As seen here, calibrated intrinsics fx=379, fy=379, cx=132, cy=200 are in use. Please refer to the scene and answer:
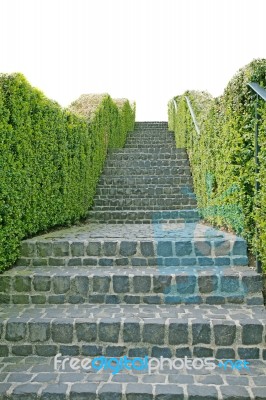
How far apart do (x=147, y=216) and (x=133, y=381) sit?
4.83 metres

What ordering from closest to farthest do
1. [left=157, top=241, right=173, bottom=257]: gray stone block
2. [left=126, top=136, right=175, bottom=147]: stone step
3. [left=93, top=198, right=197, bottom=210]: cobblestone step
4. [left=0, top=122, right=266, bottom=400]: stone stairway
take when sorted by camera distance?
[left=0, top=122, right=266, bottom=400]: stone stairway
[left=157, top=241, right=173, bottom=257]: gray stone block
[left=93, top=198, right=197, bottom=210]: cobblestone step
[left=126, top=136, right=175, bottom=147]: stone step

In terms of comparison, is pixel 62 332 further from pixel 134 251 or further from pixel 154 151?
pixel 154 151

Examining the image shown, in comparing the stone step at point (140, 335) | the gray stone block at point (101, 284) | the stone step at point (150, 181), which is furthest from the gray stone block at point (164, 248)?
the stone step at point (150, 181)

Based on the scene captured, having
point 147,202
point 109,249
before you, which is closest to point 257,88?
point 109,249

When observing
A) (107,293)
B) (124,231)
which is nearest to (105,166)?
(124,231)

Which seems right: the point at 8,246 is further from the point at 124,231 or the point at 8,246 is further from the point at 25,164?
the point at 124,231

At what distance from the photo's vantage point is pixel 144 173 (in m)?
9.95

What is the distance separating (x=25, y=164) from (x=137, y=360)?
292 centimetres

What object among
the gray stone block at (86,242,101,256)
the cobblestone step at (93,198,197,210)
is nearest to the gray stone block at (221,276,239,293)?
the gray stone block at (86,242,101,256)

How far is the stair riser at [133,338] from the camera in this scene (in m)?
3.82

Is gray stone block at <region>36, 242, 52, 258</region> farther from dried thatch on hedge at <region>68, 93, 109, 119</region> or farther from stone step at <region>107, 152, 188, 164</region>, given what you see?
stone step at <region>107, 152, 188, 164</region>

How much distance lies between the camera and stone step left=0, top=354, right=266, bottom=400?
3225 mm

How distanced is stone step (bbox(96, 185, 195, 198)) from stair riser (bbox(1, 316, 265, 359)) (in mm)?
5183

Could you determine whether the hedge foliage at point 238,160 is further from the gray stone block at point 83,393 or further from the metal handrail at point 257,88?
the gray stone block at point 83,393
